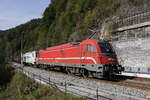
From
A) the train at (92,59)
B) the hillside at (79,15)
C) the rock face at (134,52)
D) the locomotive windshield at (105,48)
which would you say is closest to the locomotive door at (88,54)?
the train at (92,59)

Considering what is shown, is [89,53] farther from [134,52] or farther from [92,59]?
[134,52]

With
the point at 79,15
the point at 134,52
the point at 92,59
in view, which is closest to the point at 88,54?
the point at 92,59

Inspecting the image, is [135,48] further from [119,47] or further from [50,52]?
[50,52]

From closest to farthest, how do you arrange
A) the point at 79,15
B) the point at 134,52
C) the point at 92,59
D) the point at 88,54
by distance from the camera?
1. the point at 92,59
2. the point at 88,54
3. the point at 134,52
4. the point at 79,15

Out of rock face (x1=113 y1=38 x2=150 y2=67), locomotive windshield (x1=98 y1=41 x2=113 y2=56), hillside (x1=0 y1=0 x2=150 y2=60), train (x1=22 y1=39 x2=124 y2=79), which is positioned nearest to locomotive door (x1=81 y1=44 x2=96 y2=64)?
train (x1=22 y1=39 x2=124 y2=79)

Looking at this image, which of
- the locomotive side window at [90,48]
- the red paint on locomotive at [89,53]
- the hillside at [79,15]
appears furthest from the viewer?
the hillside at [79,15]

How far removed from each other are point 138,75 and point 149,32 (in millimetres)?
5127

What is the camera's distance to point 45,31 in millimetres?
71438

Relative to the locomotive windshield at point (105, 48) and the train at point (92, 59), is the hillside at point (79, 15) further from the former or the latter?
the locomotive windshield at point (105, 48)

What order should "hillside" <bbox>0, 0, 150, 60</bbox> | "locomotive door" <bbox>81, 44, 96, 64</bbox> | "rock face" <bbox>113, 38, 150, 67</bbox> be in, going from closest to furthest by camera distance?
"locomotive door" <bbox>81, 44, 96, 64</bbox>, "rock face" <bbox>113, 38, 150, 67</bbox>, "hillside" <bbox>0, 0, 150, 60</bbox>

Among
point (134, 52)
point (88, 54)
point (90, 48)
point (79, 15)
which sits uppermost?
point (79, 15)

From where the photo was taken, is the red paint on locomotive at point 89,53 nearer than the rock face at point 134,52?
Yes

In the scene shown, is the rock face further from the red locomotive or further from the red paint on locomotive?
the red paint on locomotive

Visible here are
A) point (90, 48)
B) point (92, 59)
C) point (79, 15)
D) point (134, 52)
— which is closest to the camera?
point (92, 59)
